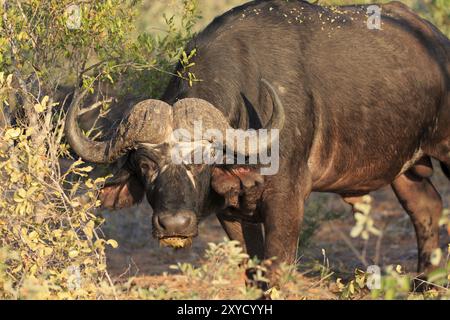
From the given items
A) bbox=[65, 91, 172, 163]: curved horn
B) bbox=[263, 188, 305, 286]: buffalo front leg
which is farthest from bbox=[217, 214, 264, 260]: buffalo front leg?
bbox=[65, 91, 172, 163]: curved horn

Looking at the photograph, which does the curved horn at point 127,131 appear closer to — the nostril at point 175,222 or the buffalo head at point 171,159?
the buffalo head at point 171,159

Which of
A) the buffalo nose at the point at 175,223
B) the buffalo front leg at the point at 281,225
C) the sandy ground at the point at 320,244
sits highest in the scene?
the buffalo nose at the point at 175,223

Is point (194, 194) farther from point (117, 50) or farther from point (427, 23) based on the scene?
point (427, 23)

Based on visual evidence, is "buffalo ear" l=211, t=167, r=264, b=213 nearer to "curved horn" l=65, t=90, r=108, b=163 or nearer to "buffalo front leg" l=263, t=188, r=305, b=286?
"buffalo front leg" l=263, t=188, r=305, b=286

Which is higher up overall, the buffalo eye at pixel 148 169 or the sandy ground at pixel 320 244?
the buffalo eye at pixel 148 169

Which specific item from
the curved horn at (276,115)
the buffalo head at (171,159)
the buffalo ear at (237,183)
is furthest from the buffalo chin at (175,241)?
the curved horn at (276,115)

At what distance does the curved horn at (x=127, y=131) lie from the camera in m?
6.27

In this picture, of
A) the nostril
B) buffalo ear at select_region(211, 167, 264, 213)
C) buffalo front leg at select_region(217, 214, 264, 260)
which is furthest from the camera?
buffalo front leg at select_region(217, 214, 264, 260)

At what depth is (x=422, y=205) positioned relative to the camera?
27.0 ft

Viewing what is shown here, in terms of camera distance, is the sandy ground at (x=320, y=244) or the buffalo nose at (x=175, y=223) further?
the sandy ground at (x=320, y=244)

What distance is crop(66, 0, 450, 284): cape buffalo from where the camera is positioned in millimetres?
6348

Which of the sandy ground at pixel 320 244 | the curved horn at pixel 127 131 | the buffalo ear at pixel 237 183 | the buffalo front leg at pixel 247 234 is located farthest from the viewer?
the sandy ground at pixel 320 244

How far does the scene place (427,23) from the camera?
26.3 ft

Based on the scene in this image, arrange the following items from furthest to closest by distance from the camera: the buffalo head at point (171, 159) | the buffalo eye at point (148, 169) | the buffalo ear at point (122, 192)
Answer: the buffalo ear at point (122, 192) < the buffalo eye at point (148, 169) < the buffalo head at point (171, 159)
